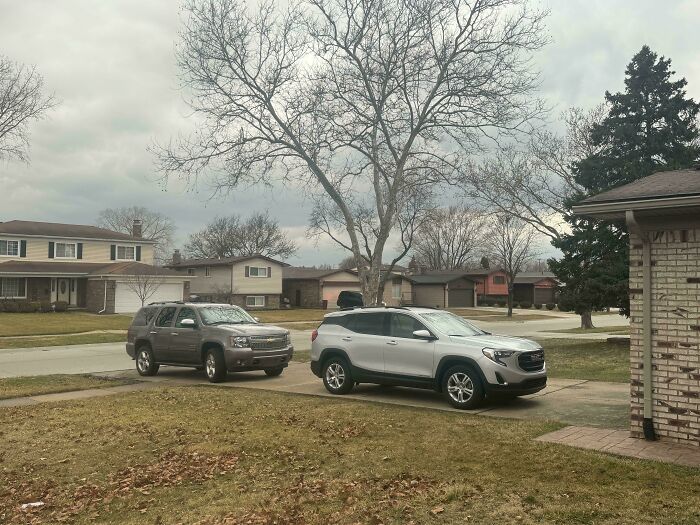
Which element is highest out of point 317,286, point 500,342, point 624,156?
point 624,156

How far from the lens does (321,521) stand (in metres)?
5.35

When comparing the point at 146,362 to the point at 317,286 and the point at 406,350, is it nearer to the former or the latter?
the point at 406,350

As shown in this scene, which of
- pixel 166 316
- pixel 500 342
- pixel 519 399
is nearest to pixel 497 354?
pixel 500 342

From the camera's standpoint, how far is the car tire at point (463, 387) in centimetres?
1005

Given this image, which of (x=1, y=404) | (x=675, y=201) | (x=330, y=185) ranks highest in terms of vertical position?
(x=330, y=185)

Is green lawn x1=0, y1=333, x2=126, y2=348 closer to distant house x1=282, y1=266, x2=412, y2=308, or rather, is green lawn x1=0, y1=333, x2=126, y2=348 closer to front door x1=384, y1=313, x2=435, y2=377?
front door x1=384, y1=313, x2=435, y2=377

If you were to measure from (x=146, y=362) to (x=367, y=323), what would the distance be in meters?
6.80

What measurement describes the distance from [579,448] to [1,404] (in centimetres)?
1008

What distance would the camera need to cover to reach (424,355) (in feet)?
35.5

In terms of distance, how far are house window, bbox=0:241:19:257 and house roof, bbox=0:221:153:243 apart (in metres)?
0.79

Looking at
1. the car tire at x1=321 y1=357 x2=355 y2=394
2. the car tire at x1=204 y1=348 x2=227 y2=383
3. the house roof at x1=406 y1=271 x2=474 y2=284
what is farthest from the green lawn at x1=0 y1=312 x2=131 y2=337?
the house roof at x1=406 y1=271 x2=474 y2=284

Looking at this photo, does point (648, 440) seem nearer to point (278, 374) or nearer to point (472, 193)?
point (278, 374)

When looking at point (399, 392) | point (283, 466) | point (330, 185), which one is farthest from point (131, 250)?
point (283, 466)

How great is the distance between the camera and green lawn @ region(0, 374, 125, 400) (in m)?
13.0
